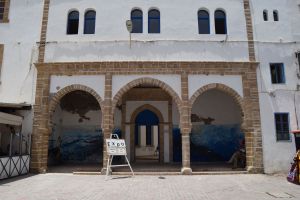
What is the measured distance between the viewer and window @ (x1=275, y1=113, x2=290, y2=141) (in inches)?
470

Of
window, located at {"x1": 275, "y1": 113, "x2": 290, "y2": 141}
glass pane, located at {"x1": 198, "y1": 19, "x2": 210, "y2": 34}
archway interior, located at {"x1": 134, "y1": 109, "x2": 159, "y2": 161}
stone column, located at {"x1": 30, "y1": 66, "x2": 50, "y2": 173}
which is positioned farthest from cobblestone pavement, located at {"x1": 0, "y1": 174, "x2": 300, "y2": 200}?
glass pane, located at {"x1": 198, "y1": 19, "x2": 210, "y2": 34}

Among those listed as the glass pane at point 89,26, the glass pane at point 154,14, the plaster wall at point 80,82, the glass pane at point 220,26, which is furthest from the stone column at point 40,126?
the glass pane at point 220,26

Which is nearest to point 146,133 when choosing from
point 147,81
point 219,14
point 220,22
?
point 147,81

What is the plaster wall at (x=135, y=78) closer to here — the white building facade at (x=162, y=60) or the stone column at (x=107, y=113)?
the white building facade at (x=162, y=60)

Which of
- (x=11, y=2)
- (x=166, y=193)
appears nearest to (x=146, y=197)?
(x=166, y=193)

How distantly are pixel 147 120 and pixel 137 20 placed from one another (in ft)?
19.2

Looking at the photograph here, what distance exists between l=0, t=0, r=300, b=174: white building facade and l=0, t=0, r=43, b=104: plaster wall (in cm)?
5

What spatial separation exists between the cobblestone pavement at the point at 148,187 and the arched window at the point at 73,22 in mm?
7038

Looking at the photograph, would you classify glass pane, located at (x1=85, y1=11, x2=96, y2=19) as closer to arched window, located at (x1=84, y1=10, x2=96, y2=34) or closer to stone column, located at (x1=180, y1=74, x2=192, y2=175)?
arched window, located at (x1=84, y1=10, x2=96, y2=34)

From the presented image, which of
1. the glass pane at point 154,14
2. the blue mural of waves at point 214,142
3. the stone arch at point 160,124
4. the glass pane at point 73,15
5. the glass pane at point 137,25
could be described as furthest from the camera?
the blue mural of waves at point 214,142

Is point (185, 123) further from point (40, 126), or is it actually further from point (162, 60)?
point (40, 126)

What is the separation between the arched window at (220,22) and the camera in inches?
518

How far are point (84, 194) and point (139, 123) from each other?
8.17 metres

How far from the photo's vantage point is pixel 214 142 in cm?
1538
